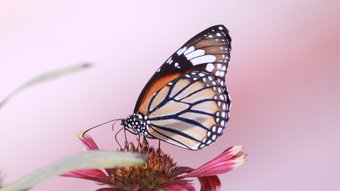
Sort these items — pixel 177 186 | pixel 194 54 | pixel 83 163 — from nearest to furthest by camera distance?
pixel 83 163 < pixel 177 186 < pixel 194 54

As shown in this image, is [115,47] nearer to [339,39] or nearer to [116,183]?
[339,39]

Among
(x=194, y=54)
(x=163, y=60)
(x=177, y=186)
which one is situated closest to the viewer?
(x=177, y=186)

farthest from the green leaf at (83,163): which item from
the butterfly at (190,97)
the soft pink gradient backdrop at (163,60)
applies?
Result: the soft pink gradient backdrop at (163,60)

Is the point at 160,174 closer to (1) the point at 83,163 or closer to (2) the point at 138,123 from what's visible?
(2) the point at 138,123

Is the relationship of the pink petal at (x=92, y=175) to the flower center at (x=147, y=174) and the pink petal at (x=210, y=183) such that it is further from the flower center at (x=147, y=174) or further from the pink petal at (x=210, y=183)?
the pink petal at (x=210, y=183)

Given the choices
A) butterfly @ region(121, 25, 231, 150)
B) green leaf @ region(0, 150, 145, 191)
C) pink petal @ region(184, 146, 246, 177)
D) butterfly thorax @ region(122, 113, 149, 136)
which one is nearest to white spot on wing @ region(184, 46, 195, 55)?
butterfly @ region(121, 25, 231, 150)

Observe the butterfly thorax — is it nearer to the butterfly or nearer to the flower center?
the butterfly

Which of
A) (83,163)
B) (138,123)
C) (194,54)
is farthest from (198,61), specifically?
(83,163)
